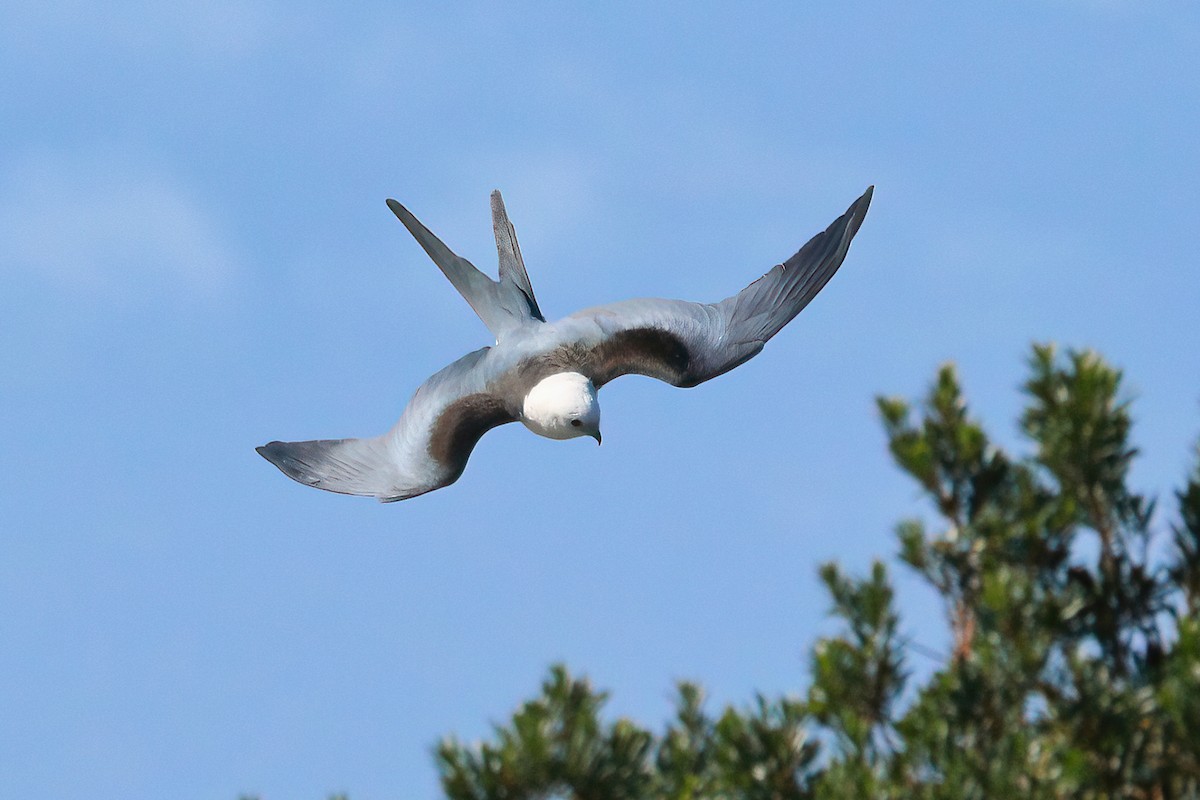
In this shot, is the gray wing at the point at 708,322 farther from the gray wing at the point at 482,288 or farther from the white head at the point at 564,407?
the gray wing at the point at 482,288

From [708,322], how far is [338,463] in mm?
2417

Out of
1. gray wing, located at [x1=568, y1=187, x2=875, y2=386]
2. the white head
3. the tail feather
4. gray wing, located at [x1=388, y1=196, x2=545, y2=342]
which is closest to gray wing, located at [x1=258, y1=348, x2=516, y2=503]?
the tail feather

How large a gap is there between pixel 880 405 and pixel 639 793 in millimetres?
2599

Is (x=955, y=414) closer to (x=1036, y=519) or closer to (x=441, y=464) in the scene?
(x=1036, y=519)

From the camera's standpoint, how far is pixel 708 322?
10438mm

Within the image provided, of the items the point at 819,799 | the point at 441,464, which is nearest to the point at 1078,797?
the point at 819,799

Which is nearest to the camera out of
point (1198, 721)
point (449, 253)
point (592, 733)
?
point (1198, 721)

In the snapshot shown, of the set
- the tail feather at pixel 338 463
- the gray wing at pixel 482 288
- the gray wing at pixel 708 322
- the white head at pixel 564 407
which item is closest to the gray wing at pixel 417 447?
the tail feather at pixel 338 463

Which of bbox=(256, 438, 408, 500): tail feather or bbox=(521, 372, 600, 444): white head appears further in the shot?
bbox=(256, 438, 408, 500): tail feather

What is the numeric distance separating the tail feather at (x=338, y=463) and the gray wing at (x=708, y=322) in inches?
63.0

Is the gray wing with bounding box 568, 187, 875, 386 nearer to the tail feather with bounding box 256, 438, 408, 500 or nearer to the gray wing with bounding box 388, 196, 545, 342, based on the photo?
the gray wing with bounding box 388, 196, 545, 342

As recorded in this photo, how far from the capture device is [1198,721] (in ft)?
28.9

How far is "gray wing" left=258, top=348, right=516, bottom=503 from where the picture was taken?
10.2 metres

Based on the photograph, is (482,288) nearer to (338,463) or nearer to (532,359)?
(532,359)
